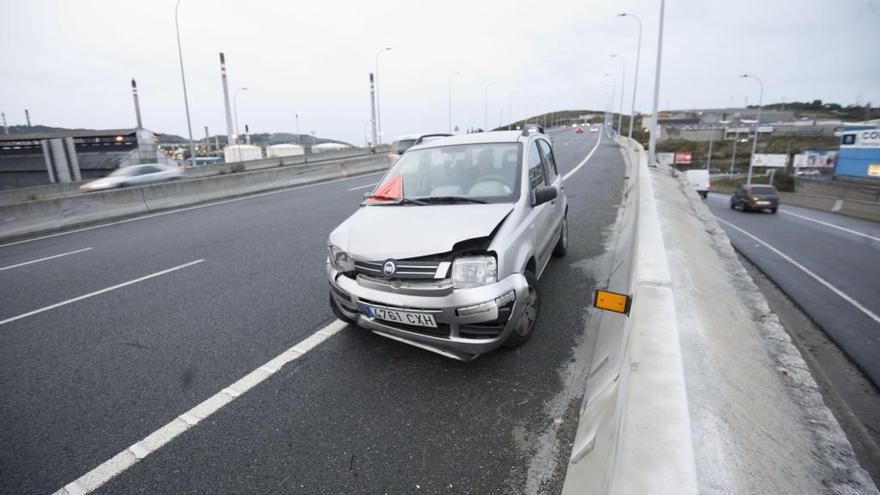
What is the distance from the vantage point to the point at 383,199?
4.49 m

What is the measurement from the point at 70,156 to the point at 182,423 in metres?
44.8

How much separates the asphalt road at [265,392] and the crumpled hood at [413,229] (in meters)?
1.01

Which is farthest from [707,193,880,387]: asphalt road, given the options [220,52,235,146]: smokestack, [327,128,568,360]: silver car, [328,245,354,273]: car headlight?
[220,52,235,146]: smokestack

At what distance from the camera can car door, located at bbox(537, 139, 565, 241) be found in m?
5.28

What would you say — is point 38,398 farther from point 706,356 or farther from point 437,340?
point 706,356

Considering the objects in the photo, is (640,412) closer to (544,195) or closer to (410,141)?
(544,195)

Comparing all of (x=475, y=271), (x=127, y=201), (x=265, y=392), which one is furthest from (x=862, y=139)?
(x=127, y=201)

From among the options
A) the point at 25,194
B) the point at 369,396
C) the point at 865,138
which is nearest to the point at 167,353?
the point at 369,396

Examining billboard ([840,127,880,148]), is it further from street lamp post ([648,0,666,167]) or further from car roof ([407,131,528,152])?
car roof ([407,131,528,152])

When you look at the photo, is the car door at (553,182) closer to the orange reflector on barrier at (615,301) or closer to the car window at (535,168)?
the car window at (535,168)

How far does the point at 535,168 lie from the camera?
489 cm

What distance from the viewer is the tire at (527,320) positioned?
3.51 metres

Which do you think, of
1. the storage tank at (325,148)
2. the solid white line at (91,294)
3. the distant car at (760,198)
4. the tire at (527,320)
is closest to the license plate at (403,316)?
the tire at (527,320)

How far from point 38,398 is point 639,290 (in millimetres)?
4635
